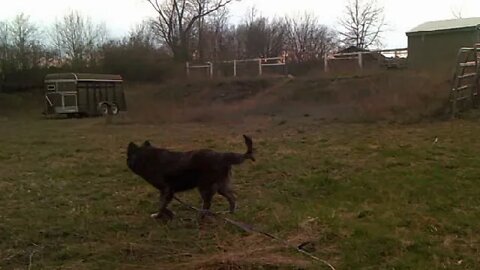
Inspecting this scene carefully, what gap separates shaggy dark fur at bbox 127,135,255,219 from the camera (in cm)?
710

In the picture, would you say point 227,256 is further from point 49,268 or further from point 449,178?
point 449,178

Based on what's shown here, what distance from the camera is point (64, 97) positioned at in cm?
3416

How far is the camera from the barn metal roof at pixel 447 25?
107 feet

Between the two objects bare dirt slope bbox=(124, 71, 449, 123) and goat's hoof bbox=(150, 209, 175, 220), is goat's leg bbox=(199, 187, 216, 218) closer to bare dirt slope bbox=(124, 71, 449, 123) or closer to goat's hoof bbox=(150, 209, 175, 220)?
goat's hoof bbox=(150, 209, 175, 220)

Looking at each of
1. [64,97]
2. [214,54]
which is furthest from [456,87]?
[214,54]

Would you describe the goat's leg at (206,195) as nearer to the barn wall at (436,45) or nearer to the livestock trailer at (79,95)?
the barn wall at (436,45)

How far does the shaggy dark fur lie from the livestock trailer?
28.0 meters

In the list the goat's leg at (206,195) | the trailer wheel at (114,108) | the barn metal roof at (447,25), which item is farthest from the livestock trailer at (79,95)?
the goat's leg at (206,195)

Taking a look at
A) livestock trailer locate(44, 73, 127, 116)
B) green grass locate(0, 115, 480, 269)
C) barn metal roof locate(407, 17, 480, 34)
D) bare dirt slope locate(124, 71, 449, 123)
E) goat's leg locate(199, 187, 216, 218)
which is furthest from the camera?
livestock trailer locate(44, 73, 127, 116)

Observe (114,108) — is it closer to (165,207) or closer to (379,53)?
(379,53)

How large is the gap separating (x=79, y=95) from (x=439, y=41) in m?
20.0

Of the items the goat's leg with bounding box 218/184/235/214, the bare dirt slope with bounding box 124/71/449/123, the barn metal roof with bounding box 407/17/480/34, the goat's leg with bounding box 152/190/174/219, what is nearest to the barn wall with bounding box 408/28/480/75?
the barn metal roof with bounding box 407/17/480/34

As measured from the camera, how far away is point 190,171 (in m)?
7.12

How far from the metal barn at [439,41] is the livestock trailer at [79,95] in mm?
17118
